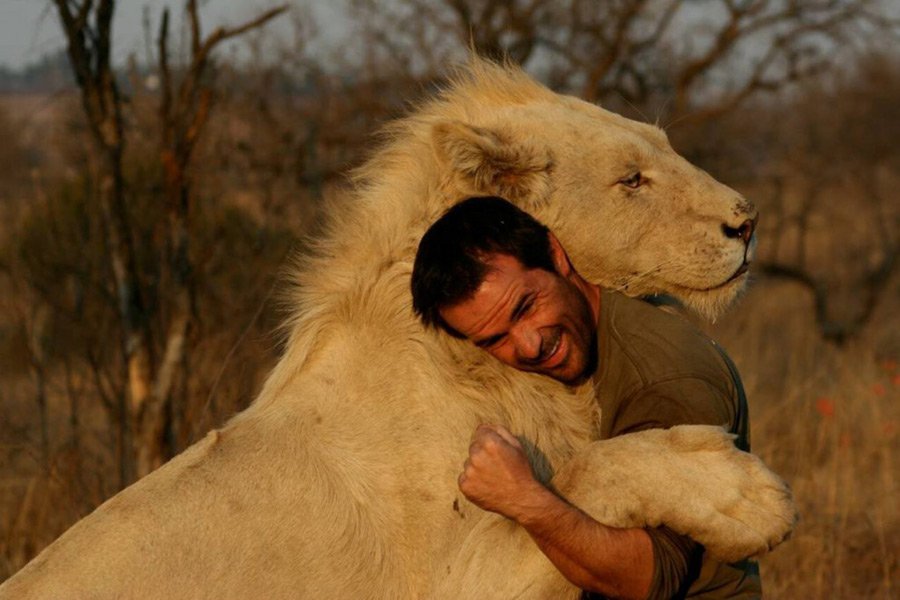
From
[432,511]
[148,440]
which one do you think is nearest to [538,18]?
[148,440]

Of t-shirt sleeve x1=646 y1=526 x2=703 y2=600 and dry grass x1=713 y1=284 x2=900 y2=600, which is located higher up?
t-shirt sleeve x1=646 y1=526 x2=703 y2=600

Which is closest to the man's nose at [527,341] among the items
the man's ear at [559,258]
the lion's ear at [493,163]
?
the man's ear at [559,258]

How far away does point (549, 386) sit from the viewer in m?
3.49

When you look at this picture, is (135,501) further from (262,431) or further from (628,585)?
(628,585)

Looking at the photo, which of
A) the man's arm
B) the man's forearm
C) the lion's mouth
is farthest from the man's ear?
the man's forearm

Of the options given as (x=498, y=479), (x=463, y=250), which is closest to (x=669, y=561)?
(x=498, y=479)

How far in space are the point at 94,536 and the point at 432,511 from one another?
2.80ft

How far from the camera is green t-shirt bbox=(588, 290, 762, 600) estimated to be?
3094 millimetres

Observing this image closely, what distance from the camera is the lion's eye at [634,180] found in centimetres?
378

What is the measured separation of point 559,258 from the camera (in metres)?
3.55

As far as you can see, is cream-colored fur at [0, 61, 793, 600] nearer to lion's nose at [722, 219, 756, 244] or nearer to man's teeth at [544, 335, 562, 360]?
lion's nose at [722, 219, 756, 244]

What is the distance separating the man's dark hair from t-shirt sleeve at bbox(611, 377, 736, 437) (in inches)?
17.9

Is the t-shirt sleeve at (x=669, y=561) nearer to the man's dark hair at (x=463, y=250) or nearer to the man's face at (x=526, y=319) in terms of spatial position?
the man's face at (x=526, y=319)

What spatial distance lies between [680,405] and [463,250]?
2.21 ft
